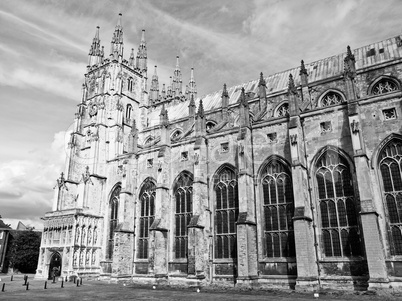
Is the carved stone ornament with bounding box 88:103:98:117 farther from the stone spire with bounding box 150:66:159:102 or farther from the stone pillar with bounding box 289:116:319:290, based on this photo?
the stone pillar with bounding box 289:116:319:290

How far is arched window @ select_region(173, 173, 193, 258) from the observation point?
96.4 feet

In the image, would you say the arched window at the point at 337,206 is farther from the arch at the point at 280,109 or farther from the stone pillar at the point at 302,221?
the arch at the point at 280,109

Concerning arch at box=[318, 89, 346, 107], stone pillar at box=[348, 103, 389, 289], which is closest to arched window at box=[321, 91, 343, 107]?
arch at box=[318, 89, 346, 107]

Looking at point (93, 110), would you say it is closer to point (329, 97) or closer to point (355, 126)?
point (329, 97)

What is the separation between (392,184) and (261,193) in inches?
358

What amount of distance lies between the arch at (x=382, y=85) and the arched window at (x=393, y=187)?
349 inches

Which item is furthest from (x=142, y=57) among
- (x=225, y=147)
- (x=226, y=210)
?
(x=226, y=210)

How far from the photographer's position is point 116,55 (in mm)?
48312

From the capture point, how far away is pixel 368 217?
66.3 ft

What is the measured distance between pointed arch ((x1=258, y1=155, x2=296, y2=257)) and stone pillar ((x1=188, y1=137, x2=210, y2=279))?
487 centimetres

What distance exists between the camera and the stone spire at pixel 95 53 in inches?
2016

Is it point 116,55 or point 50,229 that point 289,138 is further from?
point 116,55

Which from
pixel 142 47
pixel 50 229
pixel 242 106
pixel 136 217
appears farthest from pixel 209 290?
pixel 142 47

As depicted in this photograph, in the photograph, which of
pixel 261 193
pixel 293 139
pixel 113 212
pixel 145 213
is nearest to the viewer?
pixel 293 139
